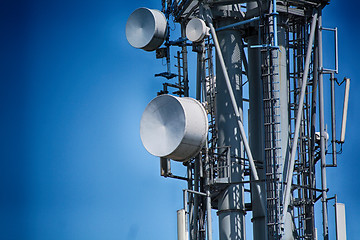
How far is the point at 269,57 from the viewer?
50875 millimetres

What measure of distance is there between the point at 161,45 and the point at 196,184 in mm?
7606

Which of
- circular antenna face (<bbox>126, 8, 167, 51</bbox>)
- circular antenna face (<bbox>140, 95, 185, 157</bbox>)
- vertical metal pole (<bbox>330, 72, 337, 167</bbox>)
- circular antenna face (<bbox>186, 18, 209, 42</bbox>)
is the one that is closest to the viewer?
circular antenna face (<bbox>140, 95, 185, 157</bbox>)

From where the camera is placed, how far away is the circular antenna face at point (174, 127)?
50.2 m

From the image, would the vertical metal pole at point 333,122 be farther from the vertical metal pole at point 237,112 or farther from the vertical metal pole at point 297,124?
the vertical metal pole at point 237,112

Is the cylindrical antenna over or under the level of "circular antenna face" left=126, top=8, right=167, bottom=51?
under

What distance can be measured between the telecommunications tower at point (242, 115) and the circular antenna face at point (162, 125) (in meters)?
0.05

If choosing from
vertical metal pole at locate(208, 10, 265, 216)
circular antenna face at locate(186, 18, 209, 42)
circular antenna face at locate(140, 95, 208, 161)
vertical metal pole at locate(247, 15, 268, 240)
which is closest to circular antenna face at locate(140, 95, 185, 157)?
circular antenna face at locate(140, 95, 208, 161)

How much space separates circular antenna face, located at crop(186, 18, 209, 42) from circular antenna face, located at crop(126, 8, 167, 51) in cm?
278

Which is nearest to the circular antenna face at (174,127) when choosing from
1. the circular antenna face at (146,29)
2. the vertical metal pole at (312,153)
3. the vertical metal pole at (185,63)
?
the vertical metal pole at (185,63)

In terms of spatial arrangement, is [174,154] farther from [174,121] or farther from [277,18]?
[277,18]

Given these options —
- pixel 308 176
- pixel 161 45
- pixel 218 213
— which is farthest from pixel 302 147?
pixel 161 45

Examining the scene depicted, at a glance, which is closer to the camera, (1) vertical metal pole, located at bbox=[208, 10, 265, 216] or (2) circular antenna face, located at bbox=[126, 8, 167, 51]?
(1) vertical metal pole, located at bbox=[208, 10, 265, 216]

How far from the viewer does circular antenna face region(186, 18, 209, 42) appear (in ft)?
168

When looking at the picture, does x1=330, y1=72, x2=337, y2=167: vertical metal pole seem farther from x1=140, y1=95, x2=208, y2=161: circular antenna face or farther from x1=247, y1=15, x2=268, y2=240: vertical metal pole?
x1=140, y1=95, x2=208, y2=161: circular antenna face
